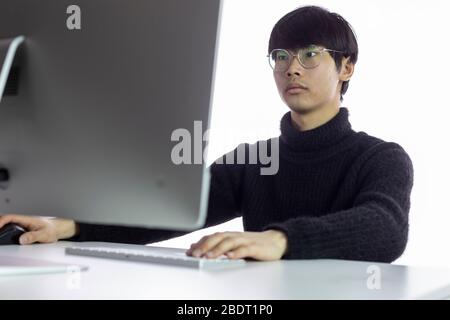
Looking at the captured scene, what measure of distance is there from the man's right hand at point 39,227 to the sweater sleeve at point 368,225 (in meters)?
0.46

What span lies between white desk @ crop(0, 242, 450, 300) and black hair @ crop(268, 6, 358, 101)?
2.58ft

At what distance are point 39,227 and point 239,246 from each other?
495mm

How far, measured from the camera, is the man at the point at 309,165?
1.30m

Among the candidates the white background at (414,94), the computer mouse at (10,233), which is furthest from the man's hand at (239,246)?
the white background at (414,94)

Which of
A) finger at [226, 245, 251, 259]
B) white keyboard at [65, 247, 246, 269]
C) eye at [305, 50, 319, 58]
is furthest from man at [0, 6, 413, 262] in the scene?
finger at [226, 245, 251, 259]

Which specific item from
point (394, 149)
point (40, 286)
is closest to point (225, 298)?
point (40, 286)

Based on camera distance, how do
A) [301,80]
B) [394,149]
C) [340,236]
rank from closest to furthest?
[340,236] < [394,149] < [301,80]


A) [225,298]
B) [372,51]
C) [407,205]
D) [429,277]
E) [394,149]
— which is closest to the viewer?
[225,298]

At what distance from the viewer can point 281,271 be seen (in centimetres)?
84

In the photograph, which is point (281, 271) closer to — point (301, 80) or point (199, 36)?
point (199, 36)

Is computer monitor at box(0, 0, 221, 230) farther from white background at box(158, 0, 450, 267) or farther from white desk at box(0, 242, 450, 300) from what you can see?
white background at box(158, 0, 450, 267)

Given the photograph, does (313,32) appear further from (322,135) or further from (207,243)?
(207,243)

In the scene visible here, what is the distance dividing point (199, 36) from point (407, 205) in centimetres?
80

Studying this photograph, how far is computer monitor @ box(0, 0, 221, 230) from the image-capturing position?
2.27 ft
